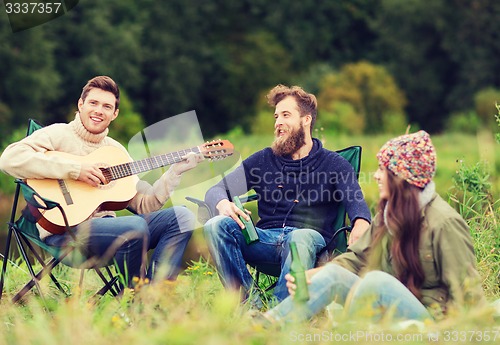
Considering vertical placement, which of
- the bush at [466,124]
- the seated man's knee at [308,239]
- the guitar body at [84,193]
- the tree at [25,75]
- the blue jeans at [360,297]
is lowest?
the bush at [466,124]

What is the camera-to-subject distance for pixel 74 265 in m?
4.17

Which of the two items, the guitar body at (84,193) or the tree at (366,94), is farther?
the tree at (366,94)

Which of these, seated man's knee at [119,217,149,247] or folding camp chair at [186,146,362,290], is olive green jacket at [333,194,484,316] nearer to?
folding camp chair at [186,146,362,290]

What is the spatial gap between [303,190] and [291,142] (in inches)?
8.8

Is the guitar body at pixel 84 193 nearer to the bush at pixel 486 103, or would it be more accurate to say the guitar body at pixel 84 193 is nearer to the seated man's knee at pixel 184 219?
the seated man's knee at pixel 184 219

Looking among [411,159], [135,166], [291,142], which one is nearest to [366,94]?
[291,142]

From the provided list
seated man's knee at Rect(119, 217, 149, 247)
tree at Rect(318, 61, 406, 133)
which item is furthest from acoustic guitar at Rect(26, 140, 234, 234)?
tree at Rect(318, 61, 406, 133)

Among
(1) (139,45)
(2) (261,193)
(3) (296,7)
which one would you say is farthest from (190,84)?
(2) (261,193)

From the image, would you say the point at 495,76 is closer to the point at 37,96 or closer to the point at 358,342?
the point at 37,96

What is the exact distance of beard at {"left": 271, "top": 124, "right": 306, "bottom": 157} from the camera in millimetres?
4480

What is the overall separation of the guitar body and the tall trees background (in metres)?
18.8

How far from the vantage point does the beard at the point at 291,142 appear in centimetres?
448

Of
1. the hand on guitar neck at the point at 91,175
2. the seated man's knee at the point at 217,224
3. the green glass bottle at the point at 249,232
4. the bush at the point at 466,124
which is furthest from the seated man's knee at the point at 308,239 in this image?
the bush at the point at 466,124

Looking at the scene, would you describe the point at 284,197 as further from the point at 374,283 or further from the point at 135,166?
the point at 374,283
